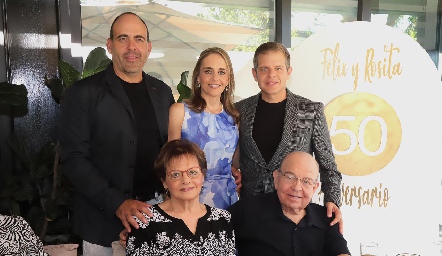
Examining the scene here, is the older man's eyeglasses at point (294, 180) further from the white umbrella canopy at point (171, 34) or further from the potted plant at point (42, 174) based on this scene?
the white umbrella canopy at point (171, 34)

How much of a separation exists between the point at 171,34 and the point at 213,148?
2580 millimetres

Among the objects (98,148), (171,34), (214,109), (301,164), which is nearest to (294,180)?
(301,164)

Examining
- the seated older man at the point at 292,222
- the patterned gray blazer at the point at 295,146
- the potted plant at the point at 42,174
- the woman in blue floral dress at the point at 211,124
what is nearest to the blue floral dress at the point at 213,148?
the woman in blue floral dress at the point at 211,124

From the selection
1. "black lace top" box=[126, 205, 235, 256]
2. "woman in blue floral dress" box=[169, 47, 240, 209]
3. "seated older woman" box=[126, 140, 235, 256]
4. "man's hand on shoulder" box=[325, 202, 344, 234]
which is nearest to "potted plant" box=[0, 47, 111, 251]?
"woman in blue floral dress" box=[169, 47, 240, 209]

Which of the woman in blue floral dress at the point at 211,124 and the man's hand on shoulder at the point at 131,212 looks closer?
the man's hand on shoulder at the point at 131,212

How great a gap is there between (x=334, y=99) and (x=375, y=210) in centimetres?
90

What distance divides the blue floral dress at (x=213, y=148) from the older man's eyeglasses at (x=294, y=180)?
0.42 metres

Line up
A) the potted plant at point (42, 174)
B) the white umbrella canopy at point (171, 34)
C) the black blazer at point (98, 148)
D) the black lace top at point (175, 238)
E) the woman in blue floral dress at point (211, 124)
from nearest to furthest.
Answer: the black lace top at point (175, 238) < the black blazer at point (98, 148) < the woman in blue floral dress at point (211, 124) < the potted plant at point (42, 174) < the white umbrella canopy at point (171, 34)

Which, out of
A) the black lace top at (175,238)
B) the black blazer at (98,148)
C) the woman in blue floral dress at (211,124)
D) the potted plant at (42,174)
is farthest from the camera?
the potted plant at (42,174)

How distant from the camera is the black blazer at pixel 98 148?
6.75 feet

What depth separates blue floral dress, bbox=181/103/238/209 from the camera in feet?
7.92

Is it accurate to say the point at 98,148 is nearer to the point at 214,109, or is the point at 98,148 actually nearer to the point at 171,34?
the point at 214,109

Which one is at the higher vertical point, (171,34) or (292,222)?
(171,34)

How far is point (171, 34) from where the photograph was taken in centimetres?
475
